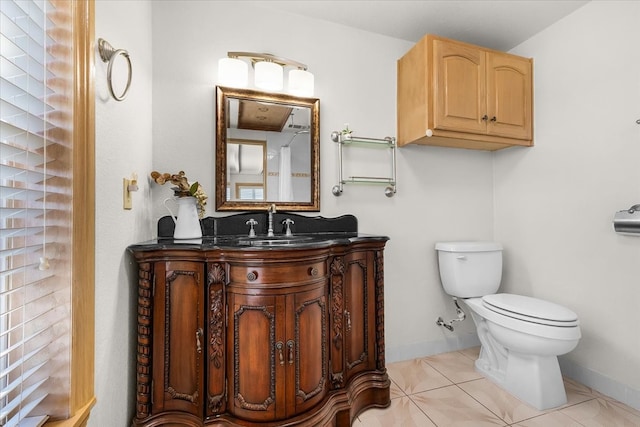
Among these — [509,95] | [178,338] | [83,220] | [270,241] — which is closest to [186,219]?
[270,241]

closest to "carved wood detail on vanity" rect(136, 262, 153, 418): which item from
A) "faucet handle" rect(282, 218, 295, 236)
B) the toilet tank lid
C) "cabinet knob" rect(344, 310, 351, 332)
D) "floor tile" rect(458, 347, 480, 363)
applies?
"faucet handle" rect(282, 218, 295, 236)

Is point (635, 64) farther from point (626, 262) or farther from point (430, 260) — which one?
point (430, 260)

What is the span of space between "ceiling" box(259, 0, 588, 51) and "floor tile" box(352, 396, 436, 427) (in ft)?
7.76

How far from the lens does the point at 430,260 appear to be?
2230mm

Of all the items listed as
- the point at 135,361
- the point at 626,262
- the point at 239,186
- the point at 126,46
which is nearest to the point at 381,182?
the point at 239,186

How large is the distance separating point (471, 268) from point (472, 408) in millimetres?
846

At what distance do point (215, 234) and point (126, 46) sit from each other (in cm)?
96

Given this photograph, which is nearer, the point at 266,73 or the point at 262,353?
the point at 262,353

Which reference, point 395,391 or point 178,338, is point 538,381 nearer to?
point 395,391

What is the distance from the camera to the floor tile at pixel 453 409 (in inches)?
59.2

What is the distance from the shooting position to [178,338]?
128 cm

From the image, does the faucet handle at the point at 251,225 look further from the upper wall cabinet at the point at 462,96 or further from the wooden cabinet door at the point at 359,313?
the upper wall cabinet at the point at 462,96

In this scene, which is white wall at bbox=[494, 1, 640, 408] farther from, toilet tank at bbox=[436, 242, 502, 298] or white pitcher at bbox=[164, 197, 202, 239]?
white pitcher at bbox=[164, 197, 202, 239]

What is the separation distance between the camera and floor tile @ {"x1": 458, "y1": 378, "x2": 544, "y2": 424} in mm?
1546
